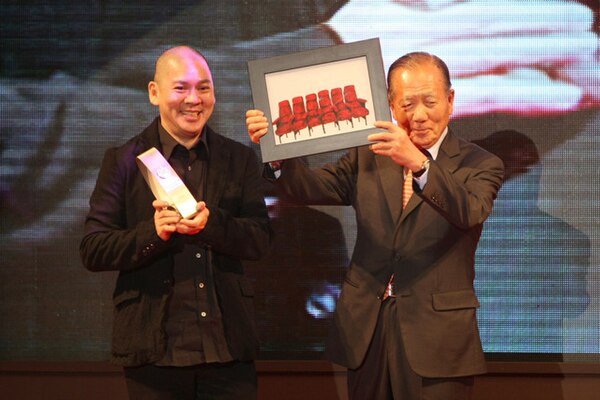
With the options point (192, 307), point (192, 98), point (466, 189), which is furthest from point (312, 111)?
point (192, 307)

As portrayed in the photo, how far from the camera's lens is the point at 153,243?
247 centimetres

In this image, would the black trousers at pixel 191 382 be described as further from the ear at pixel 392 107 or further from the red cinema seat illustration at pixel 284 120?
the ear at pixel 392 107

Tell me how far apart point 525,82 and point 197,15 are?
1333 mm

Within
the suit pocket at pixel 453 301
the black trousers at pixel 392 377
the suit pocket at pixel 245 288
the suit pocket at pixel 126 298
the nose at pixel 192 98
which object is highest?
the nose at pixel 192 98

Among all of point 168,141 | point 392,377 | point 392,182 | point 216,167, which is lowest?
point 392,377

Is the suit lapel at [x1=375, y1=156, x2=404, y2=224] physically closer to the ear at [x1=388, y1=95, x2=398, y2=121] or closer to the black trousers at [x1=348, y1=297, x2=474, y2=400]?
the ear at [x1=388, y1=95, x2=398, y2=121]

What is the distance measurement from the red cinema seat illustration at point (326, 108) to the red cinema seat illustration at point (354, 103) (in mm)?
50

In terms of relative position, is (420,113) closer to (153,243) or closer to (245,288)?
(245,288)

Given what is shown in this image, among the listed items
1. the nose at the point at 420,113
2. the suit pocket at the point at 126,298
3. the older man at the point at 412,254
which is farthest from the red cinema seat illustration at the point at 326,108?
the suit pocket at the point at 126,298

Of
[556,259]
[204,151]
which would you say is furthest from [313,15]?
[556,259]

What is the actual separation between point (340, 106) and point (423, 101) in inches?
9.8

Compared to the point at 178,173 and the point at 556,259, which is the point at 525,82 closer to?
the point at 556,259

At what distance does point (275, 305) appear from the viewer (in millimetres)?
3494

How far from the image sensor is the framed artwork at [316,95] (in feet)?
8.24
